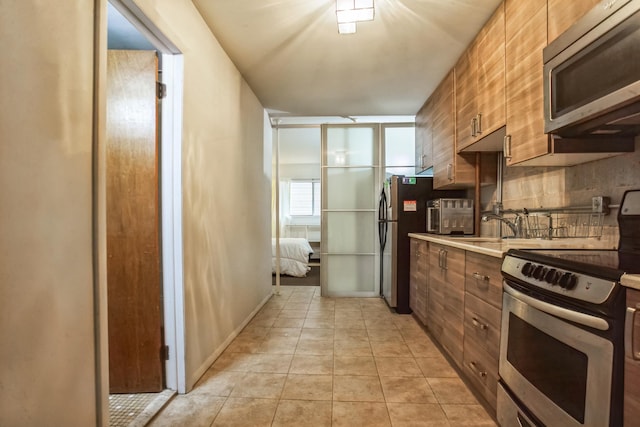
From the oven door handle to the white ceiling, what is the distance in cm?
181

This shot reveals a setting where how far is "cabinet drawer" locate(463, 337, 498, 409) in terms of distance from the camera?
1.56 m

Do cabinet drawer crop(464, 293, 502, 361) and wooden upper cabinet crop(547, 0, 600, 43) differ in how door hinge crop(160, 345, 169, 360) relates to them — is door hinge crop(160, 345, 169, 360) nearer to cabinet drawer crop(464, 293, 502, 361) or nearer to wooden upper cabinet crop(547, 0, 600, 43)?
cabinet drawer crop(464, 293, 502, 361)

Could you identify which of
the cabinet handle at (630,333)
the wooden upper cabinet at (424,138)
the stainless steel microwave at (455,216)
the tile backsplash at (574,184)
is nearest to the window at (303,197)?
the wooden upper cabinet at (424,138)

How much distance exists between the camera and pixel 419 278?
3035mm

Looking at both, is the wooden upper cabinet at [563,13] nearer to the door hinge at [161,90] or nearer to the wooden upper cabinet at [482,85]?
the wooden upper cabinet at [482,85]

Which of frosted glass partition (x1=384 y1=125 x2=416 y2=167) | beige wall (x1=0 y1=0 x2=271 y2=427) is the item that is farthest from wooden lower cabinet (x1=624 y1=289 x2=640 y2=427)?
frosted glass partition (x1=384 y1=125 x2=416 y2=167)

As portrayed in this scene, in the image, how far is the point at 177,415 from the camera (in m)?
1.65

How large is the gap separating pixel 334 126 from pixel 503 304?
11.0ft

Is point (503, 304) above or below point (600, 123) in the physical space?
below

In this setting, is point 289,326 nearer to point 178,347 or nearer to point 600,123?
point 178,347

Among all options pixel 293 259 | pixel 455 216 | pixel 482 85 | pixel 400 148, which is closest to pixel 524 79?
pixel 482 85

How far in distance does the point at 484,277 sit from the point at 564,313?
0.64 metres

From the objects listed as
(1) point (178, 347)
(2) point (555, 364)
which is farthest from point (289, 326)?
(2) point (555, 364)

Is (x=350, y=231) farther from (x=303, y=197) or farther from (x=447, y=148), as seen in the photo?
(x=303, y=197)
